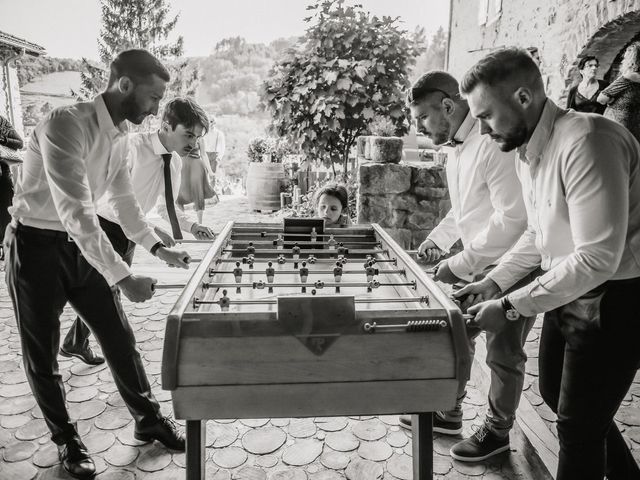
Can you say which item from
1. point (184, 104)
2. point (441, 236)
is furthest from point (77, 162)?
point (441, 236)

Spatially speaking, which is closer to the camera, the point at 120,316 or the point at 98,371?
the point at 120,316

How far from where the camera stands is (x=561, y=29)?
17.3ft

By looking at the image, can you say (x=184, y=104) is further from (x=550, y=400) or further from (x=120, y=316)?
(x=550, y=400)

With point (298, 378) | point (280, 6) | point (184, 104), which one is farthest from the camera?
point (280, 6)

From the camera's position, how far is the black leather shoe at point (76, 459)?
2.01 metres

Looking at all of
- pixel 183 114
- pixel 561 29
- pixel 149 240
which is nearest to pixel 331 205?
pixel 183 114

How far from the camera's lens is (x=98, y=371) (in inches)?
118

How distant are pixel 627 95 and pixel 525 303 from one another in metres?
3.80

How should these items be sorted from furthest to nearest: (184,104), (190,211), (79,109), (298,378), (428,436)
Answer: (190,211), (184,104), (79,109), (428,436), (298,378)

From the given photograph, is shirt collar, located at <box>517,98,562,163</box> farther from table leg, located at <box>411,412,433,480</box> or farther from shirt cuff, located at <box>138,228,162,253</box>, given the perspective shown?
shirt cuff, located at <box>138,228,162,253</box>

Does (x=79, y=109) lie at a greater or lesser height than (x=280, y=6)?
lesser

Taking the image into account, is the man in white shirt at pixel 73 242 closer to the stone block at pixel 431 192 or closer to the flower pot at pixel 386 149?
the flower pot at pixel 386 149

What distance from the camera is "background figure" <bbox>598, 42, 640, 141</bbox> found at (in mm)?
4172

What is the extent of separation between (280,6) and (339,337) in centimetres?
1941
